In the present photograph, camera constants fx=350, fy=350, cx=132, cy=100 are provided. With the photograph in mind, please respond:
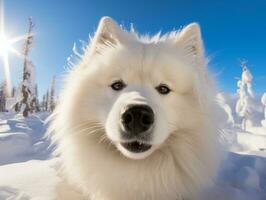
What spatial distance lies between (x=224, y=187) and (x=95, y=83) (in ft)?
6.41

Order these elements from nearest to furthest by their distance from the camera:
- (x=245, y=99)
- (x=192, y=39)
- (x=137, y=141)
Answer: (x=137, y=141) → (x=192, y=39) → (x=245, y=99)

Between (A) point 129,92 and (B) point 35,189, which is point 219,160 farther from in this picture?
(B) point 35,189

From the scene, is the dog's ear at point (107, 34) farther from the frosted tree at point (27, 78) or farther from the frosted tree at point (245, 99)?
the frosted tree at point (245, 99)

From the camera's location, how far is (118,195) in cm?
347

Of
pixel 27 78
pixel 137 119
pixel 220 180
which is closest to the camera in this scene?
pixel 137 119

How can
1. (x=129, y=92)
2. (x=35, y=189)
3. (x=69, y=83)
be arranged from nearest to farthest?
(x=129, y=92), (x=35, y=189), (x=69, y=83)

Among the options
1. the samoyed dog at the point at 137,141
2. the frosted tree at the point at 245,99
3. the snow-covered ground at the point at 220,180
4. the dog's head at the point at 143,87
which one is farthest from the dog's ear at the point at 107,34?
the frosted tree at the point at 245,99

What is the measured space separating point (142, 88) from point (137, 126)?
1.82 feet

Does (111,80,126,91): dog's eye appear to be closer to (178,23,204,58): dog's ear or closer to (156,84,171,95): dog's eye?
(156,84,171,95): dog's eye

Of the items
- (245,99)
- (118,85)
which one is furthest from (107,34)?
(245,99)

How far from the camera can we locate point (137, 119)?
3.05 m

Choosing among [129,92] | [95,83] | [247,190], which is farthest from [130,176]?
[247,190]

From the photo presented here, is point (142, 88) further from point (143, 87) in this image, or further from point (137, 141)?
point (137, 141)

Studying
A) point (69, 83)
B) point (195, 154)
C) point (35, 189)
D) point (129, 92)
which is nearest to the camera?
point (129, 92)
